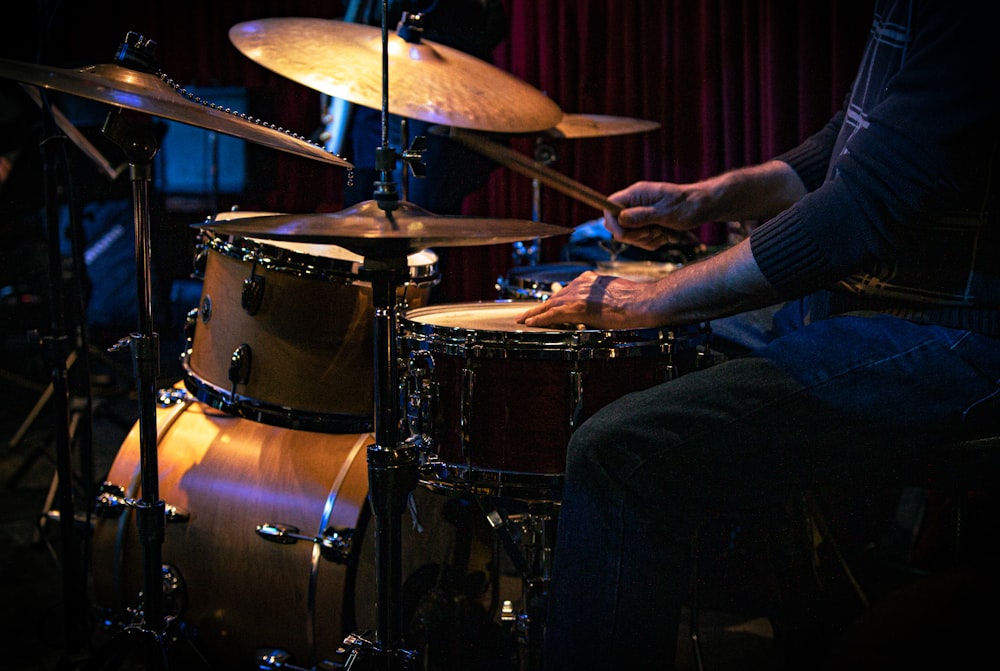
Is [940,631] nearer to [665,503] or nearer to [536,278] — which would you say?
[665,503]

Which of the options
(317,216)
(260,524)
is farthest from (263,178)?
(317,216)

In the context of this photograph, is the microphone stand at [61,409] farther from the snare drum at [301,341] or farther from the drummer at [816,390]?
the drummer at [816,390]

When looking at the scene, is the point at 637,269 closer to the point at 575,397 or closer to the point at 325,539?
the point at 575,397

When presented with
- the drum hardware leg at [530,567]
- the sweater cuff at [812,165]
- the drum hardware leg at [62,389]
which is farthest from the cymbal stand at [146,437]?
the sweater cuff at [812,165]

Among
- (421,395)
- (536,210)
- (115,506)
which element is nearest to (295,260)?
(421,395)

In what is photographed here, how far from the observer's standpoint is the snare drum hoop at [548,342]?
143cm

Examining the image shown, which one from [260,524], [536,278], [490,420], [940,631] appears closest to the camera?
[940,631]

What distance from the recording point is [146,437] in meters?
1.53

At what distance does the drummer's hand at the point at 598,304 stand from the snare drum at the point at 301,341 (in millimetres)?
405

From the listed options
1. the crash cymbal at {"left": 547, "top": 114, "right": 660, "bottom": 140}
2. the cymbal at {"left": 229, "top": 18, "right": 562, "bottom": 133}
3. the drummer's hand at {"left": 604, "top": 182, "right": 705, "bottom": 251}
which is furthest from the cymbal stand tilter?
the drummer's hand at {"left": 604, "top": 182, "right": 705, "bottom": 251}

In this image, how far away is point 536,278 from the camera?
2229 millimetres

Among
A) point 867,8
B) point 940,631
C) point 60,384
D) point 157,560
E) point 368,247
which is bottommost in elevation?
point 157,560

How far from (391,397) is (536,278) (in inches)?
37.1

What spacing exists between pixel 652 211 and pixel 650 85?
1.95 metres
